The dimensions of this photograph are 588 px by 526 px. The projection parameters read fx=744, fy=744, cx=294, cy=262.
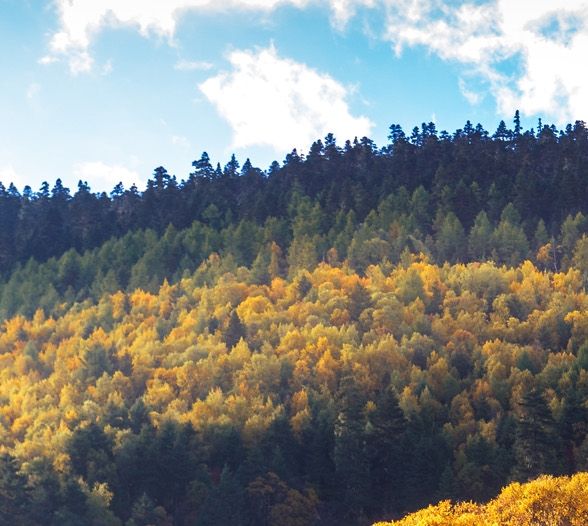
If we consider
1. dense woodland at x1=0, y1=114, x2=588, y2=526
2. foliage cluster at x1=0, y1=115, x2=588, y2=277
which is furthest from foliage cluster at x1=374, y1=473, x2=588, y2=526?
foliage cluster at x1=0, y1=115, x2=588, y2=277

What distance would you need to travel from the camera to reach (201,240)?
461 feet

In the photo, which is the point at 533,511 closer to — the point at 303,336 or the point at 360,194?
the point at 303,336

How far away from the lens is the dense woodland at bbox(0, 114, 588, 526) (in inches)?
2714

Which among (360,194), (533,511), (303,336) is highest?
(360,194)

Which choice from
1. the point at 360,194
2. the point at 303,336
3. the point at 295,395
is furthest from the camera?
the point at 360,194

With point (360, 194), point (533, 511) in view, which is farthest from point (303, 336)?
point (533, 511)

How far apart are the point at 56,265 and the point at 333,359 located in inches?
2757

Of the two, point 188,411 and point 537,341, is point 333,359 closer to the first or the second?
point 188,411

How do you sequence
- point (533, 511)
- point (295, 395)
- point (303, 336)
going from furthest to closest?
point (303, 336), point (295, 395), point (533, 511)

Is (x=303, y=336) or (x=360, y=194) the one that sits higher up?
(x=360, y=194)

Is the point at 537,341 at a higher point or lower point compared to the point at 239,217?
lower

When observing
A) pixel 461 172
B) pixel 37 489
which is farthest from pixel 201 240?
pixel 37 489

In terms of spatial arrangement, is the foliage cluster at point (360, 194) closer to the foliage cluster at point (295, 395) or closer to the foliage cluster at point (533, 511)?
the foliage cluster at point (295, 395)

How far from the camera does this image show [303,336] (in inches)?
3957
